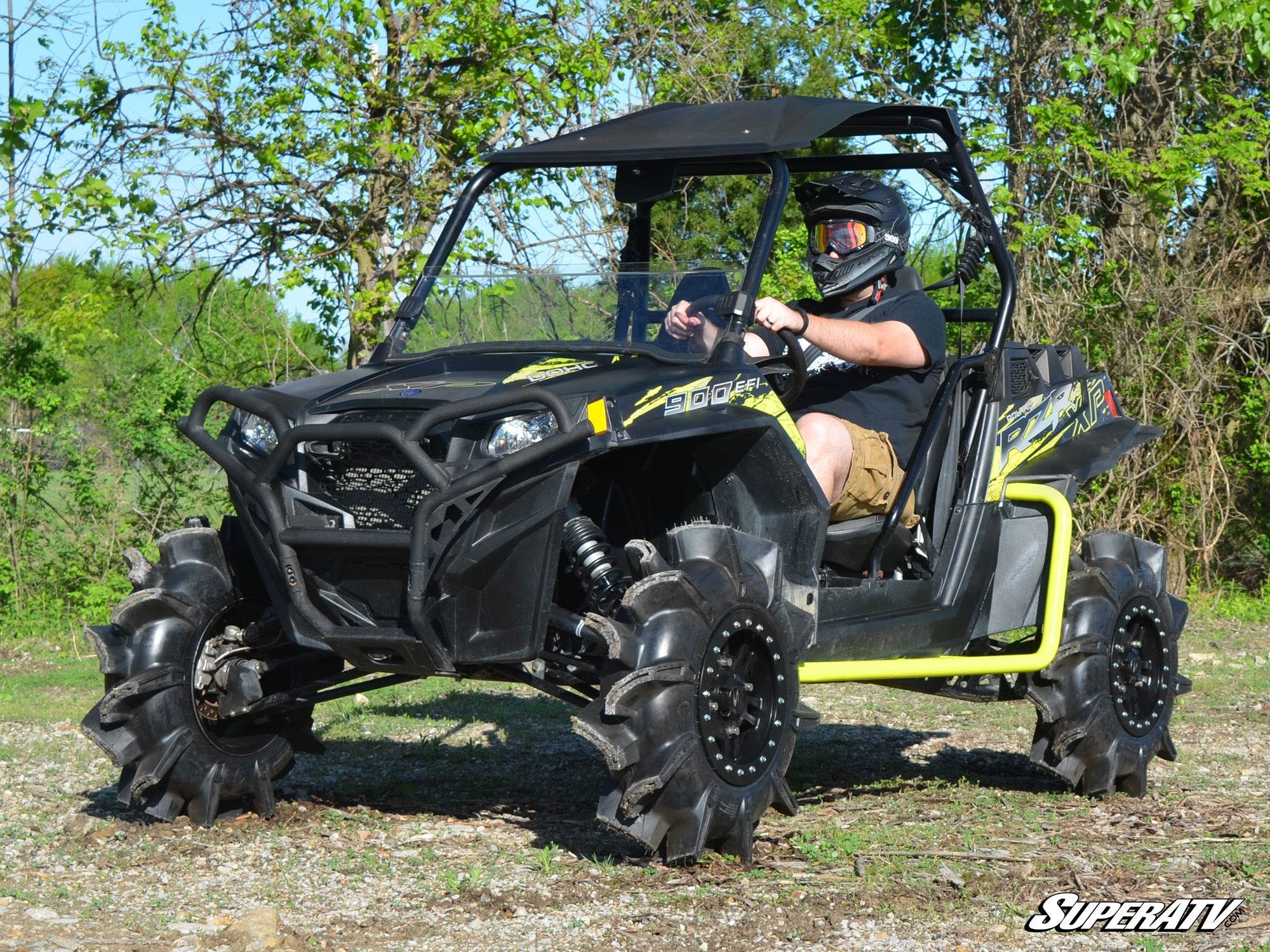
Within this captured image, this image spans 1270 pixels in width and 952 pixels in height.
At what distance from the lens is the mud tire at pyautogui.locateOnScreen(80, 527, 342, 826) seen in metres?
5.22

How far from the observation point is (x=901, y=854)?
16.3 ft

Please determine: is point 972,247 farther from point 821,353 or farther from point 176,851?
point 176,851

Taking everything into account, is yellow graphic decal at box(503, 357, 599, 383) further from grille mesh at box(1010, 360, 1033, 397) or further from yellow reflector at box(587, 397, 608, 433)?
grille mesh at box(1010, 360, 1033, 397)

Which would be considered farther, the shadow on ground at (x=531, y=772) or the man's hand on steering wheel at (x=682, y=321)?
the shadow on ground at (x=531, y=772)

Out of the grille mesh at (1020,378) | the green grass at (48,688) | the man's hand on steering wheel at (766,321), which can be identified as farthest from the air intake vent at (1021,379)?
the green grass at (48,688)

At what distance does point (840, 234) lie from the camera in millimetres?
5906

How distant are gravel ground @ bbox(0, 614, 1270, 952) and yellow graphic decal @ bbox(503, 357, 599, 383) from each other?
147 centimetres

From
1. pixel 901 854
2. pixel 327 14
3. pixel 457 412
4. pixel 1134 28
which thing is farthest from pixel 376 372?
pixel 1134 28

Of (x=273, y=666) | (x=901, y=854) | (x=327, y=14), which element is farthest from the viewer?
(x=327, y=14)

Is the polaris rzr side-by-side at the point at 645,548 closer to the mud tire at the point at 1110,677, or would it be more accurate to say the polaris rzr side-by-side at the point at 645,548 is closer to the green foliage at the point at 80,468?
the mud tire at the point at 1110,677

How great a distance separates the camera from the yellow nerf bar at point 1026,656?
5312 millimetres

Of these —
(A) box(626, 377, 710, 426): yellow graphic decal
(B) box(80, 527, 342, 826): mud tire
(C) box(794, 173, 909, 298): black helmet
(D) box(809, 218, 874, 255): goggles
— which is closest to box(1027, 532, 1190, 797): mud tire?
(C) box(794, 173, 909, 298): black helmet

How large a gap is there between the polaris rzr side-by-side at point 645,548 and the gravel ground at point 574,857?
0.78 feet

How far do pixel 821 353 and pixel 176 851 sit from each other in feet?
9.82
